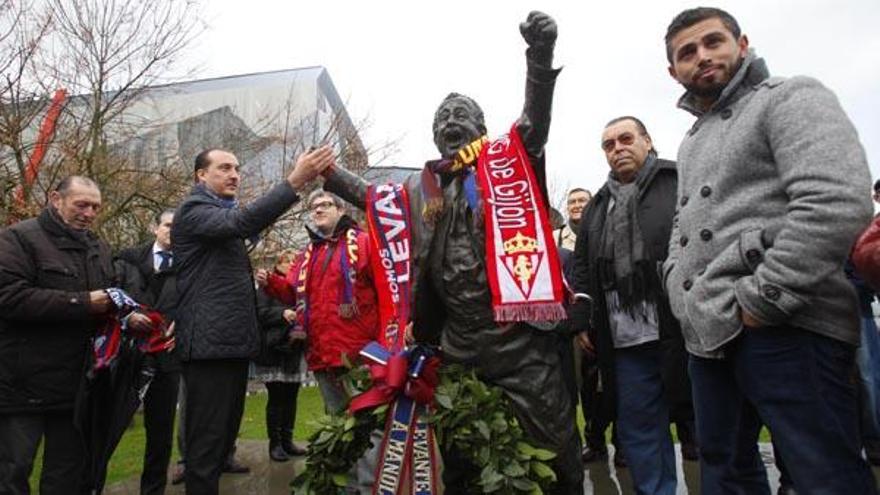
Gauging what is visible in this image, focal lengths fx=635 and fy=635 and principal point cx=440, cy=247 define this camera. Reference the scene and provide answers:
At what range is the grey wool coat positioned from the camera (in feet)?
5.79

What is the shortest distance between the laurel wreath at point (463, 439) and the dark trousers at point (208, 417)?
613 millimetres

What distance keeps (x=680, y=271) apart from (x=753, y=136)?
509mm

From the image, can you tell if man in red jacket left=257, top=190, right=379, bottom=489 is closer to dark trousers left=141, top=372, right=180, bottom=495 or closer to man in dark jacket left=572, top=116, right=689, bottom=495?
dark trousers left=141, top=372, right=180, bottom=495

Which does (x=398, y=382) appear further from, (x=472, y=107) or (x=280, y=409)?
(x=280, y=409)

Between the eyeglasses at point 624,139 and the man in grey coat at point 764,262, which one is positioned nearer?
the man in grey coat at point 764,262

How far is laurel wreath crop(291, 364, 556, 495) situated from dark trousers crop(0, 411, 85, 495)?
1.59 meters

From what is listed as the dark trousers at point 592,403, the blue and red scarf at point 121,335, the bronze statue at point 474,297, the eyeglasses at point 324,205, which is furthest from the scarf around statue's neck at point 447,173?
the dark trousers at point 592,403

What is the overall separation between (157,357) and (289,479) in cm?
150

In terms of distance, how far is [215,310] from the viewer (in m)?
3.39

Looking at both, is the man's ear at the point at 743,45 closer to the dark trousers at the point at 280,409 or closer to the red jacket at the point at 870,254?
the red jacket at the point at 870,254

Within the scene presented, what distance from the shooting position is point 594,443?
16.9 ft

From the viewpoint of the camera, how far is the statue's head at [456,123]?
9.80 feet

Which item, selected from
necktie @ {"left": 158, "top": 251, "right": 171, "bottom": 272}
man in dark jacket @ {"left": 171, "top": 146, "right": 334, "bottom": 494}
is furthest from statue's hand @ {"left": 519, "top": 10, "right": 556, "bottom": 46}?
necktie @ {"left": 158, "top": 251, "right": 171, "bottom": 272}

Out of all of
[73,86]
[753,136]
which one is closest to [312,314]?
[753,136]
